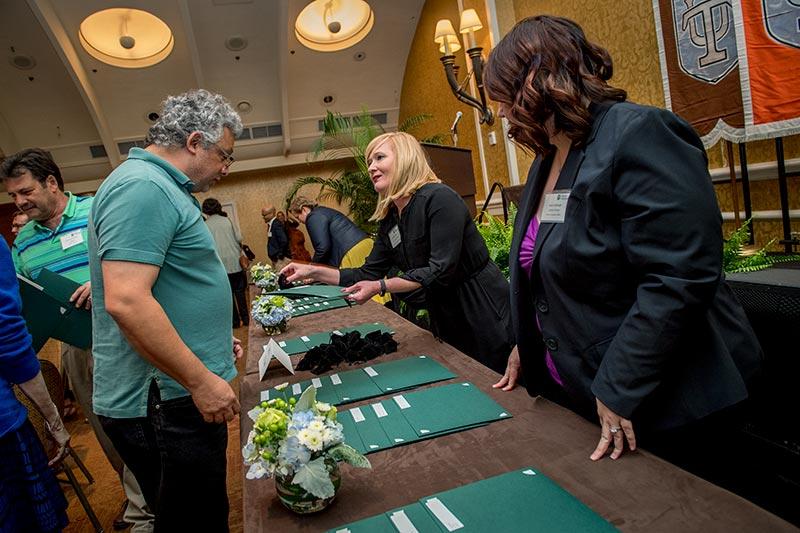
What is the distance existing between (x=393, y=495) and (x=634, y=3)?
3924 millimetres

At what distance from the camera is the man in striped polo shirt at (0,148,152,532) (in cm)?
210

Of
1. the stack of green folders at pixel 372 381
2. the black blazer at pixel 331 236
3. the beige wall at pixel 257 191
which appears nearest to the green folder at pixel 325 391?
the stack of green folders at pixel 372 381

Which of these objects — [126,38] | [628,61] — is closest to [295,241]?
[126,38]

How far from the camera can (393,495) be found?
2.84ft

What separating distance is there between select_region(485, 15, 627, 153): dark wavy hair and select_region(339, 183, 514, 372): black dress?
86cm

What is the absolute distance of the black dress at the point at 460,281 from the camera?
1.89 meters

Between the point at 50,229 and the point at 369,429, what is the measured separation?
6.41ft

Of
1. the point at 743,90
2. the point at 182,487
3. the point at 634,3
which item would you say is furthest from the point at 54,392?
the point at 634,3

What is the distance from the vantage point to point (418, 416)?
1.15 meters

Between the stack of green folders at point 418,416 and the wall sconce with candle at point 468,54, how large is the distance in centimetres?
402

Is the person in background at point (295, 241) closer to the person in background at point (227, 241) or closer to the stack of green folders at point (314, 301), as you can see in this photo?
the person in background at point (227, 241)

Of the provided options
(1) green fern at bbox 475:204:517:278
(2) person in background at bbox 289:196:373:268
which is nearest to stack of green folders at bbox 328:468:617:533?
(1) green fern at bbox 475:204:517:278

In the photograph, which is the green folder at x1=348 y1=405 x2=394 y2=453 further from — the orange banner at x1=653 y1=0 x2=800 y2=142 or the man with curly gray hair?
the orange banner at x1=653 y1=0 x2=800 y2=142

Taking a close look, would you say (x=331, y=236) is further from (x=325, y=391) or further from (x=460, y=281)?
(x=325, y=391)
